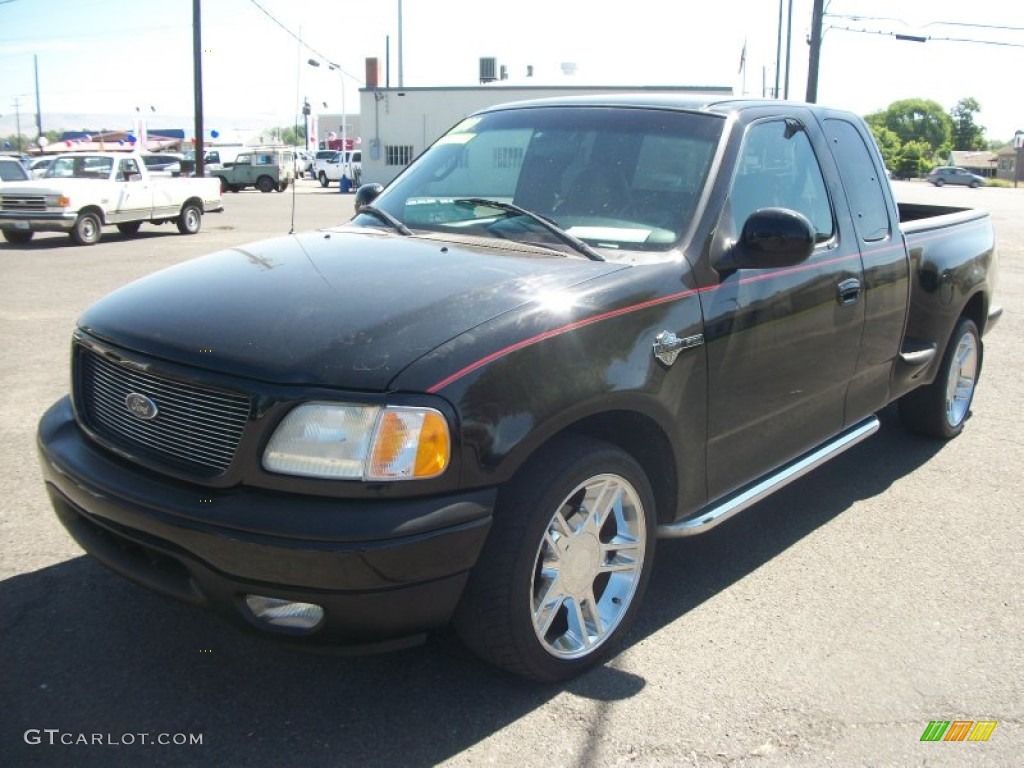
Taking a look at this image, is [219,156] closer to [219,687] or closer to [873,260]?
[873,260]

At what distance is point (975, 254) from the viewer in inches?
227

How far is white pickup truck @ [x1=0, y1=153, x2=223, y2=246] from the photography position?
1741 cm

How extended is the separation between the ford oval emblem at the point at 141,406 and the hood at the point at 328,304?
0.47 ft

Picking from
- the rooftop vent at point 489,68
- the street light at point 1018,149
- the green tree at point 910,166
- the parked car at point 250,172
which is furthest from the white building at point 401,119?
the street light at point 1018,149

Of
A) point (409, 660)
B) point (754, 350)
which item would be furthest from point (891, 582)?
point (409, 660)

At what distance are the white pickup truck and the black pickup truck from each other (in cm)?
1525

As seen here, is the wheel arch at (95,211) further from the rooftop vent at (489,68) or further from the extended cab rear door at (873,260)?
the rooftop vent at (489,68)

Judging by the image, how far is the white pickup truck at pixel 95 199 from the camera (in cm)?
1741

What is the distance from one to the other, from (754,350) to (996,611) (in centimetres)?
142

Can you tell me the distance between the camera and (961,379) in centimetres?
614

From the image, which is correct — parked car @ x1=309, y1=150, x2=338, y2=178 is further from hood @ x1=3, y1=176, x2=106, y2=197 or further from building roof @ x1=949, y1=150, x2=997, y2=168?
building roof @ x1=949, y1=150, x2=997, y2=168

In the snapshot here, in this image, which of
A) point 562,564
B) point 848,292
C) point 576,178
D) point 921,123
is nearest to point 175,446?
point 562,564

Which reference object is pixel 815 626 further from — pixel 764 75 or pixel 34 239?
pixel 764 75

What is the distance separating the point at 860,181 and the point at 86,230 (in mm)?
16517
